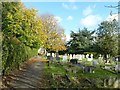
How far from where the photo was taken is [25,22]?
36594 mm

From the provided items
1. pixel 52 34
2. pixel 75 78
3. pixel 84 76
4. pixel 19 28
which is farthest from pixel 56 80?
pixel 52 34

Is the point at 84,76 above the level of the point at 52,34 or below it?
below

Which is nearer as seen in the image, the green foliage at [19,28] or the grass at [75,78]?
the grass at [75,78]

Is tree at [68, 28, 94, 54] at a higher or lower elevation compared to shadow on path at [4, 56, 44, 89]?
higher

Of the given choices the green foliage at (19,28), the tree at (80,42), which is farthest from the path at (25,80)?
the tree at (80,42)

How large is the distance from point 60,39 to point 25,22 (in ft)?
94.3

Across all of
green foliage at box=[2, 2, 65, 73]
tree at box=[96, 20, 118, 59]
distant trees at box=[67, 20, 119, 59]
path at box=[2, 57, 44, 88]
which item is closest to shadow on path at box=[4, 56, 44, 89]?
path at box=[2, 57, 44, 88]

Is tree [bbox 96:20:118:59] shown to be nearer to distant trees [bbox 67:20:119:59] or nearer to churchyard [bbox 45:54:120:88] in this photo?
distant trees [bbox 67:20:119:59]

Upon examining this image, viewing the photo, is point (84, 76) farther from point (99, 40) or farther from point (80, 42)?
point (80, 42)

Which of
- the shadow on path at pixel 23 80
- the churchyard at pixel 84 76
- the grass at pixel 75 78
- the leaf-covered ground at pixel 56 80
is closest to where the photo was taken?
the churchyard at pixel 84 76

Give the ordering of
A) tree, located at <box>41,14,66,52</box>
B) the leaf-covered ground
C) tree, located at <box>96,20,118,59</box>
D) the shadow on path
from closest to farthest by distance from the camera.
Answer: the leaf-covered ground
the shadow on path
tree, located at <box>96,20,118,59</box>
tree, located at <box>41,14,66,52</box>

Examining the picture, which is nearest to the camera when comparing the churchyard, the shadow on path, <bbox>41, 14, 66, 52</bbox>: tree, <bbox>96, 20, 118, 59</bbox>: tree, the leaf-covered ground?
the churchyard

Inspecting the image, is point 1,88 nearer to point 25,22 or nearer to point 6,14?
point 6,14

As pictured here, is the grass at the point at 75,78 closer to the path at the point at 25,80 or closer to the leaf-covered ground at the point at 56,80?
the leaf-covered ground at the point at 56,80
